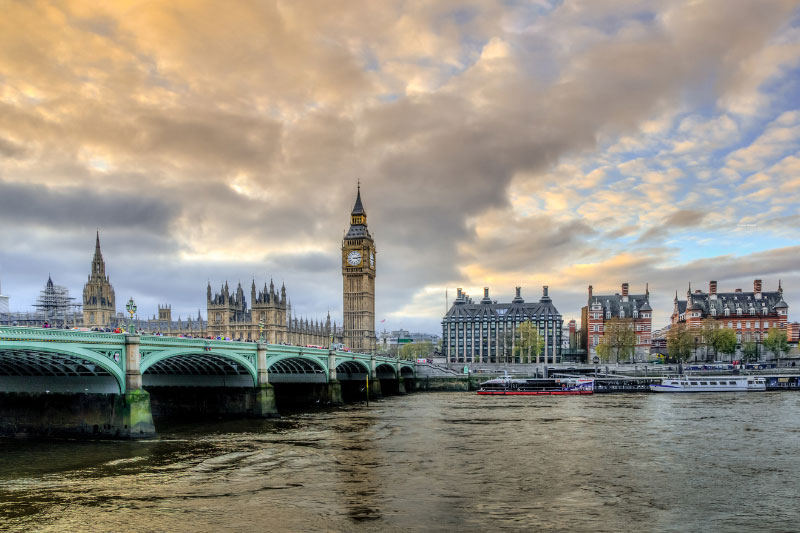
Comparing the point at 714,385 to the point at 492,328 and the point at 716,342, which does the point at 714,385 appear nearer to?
the point at 716,342

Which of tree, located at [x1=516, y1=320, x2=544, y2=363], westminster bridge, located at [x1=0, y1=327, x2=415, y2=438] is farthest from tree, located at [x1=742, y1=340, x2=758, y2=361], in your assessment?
westminster bridge, located at [x1=0, y1=327, x2=415, y2=438]

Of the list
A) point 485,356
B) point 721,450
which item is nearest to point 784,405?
point 721,450

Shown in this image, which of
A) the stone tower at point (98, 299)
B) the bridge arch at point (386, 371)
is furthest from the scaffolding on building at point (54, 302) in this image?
the bridge arch at point (386, 371)

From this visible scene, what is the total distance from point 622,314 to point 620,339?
2140 centimetres

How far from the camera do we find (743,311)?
146m

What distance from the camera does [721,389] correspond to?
94.8m

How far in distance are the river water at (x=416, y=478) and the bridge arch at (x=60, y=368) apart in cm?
418

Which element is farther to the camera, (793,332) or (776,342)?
(793,332)

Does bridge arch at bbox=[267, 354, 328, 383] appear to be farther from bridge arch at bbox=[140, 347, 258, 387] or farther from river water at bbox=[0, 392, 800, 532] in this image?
river water at bbox=[0, 392, 800, 532]

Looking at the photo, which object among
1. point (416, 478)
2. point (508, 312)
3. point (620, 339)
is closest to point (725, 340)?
point (620, 339)

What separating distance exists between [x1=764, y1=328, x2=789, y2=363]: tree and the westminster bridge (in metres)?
103

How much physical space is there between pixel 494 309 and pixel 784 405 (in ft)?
425

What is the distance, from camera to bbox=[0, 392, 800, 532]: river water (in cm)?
2447

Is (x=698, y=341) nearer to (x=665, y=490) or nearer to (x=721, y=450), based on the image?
(x=721, y=450)
